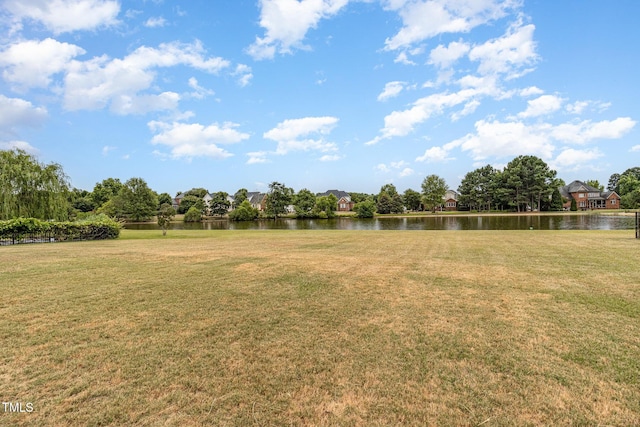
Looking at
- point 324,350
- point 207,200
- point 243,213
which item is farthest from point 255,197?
point 324,350

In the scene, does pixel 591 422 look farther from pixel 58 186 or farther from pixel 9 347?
pixel 58 186

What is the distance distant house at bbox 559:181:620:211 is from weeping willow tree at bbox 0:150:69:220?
9024cm

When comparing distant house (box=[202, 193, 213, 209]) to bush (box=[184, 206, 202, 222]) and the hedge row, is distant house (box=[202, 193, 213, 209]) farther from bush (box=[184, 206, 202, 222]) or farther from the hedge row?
the hedge row

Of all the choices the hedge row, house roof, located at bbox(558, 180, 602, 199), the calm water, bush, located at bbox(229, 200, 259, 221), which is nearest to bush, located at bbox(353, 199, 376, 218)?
the calm water

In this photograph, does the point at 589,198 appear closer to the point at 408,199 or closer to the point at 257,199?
the point at 408,199

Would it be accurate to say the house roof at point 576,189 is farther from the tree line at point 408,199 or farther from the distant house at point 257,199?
the distant house at point 257,199

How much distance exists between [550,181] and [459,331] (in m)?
77.1

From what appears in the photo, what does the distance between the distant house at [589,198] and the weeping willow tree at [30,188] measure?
90235mm

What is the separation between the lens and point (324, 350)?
12.4 feet

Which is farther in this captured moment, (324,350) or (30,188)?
(30,188)

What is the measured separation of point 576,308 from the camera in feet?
16.6

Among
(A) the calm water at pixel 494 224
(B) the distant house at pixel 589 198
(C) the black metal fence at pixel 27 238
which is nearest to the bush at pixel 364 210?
(A) the calm water at pixel 494 224

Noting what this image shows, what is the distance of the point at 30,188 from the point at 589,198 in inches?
3890

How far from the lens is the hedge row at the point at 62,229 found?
16438 millimetres
